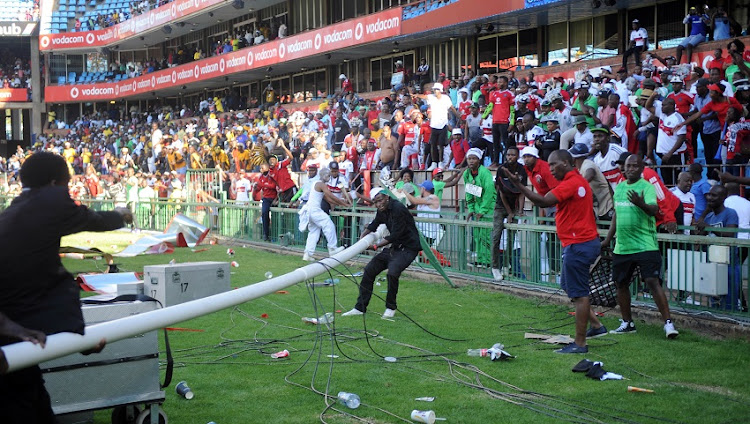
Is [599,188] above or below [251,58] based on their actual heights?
below

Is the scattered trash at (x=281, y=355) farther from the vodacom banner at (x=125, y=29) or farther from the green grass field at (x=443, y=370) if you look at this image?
the vodacom banner at (x=125, y=29)

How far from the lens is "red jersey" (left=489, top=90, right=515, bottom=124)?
57.4 ft

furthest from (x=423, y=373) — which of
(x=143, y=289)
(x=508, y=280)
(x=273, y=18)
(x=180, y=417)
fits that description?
(x=273, y=18)

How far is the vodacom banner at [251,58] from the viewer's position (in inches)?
1223

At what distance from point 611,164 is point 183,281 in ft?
20.8

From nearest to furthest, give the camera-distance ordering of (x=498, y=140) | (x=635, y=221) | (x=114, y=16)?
(x=635, y=221) → (x=498, y=140) → (x=114, y=16)

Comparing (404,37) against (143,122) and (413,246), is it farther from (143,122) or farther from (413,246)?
(143,122)

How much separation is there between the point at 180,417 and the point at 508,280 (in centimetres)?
733

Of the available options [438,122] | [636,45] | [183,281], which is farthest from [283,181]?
[183,281]

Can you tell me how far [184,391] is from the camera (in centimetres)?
691

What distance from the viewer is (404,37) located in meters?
29.7

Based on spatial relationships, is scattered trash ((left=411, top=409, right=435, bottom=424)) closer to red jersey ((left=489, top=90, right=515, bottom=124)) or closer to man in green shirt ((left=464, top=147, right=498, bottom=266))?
man in green shirt ((left=464, top=147, right=498, bottom=266))

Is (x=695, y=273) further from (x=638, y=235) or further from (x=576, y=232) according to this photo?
(x=576, y=232)

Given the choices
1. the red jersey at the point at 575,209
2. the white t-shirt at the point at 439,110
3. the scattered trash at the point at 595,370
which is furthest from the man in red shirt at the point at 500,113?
the scattered trash at the point at 595,370
